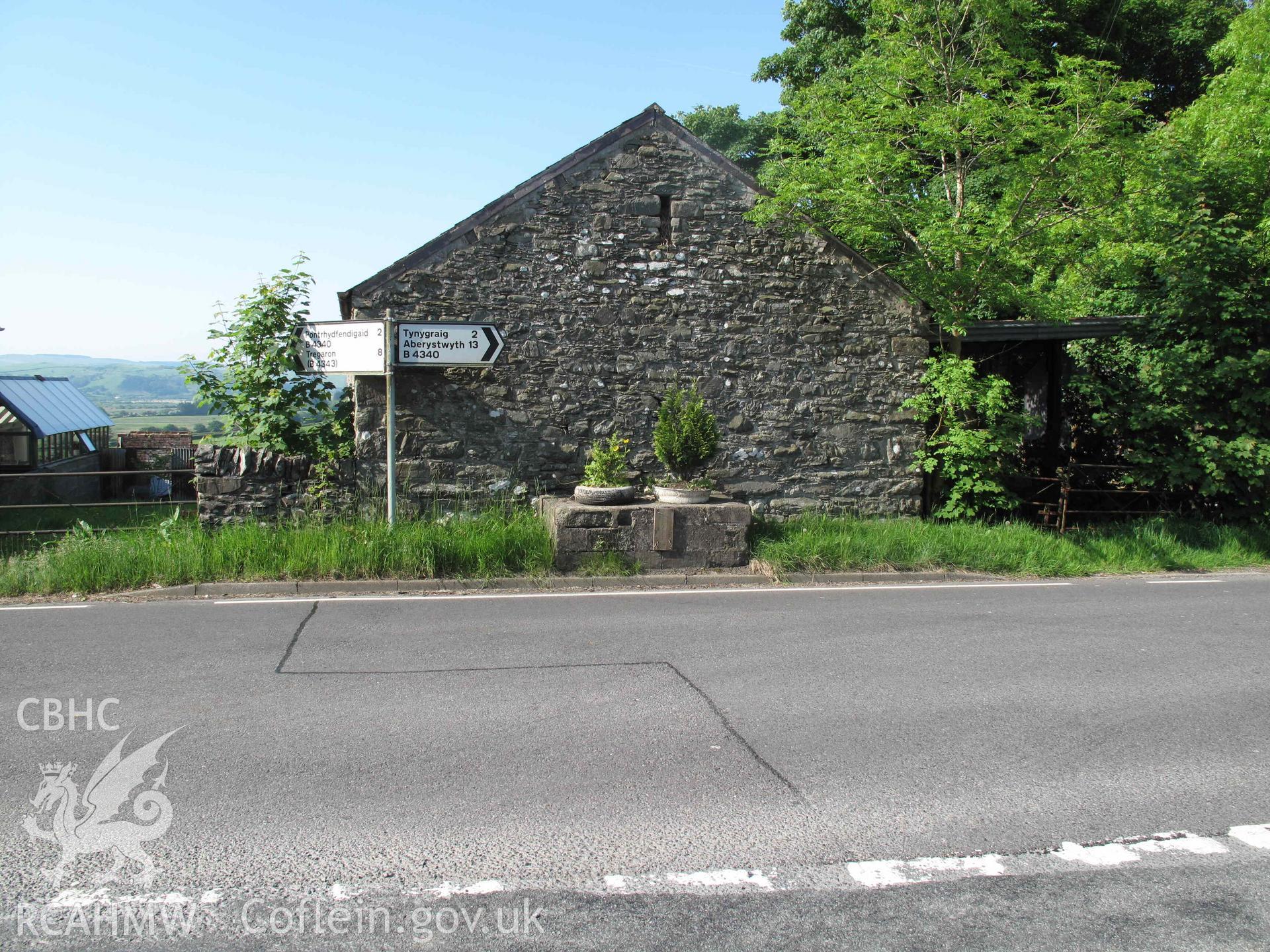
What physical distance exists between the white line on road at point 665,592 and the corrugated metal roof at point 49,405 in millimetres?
17335

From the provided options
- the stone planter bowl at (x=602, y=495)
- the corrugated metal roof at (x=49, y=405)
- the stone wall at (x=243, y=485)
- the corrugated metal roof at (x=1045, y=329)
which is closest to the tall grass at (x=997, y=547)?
the stone planter bowl at (x=602, y=495)

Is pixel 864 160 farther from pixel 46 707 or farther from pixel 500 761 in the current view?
pixel 46 707

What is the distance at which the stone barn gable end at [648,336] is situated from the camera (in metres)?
11.4

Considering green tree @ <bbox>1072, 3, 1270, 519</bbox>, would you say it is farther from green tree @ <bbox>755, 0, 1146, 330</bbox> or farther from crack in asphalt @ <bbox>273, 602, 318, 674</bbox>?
crack in asphalt @ <bbox>273, 602, 318, 674</bbox>

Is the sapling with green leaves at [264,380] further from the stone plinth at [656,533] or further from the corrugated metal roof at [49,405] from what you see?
the corrugated metal roof at [49,405]

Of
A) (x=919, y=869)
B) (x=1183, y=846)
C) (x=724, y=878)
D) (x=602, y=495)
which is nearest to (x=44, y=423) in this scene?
(x=602, y=495)

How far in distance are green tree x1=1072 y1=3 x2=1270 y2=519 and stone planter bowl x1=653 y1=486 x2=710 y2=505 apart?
6995 mm

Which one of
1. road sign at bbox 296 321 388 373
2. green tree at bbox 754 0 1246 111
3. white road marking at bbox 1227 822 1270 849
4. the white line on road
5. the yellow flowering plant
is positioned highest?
green tree at bbox 754 0 1246 111

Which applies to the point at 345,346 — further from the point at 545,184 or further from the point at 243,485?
the point at 545,184

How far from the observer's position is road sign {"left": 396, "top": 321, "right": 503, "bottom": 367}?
10.8 m

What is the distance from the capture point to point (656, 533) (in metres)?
10.1

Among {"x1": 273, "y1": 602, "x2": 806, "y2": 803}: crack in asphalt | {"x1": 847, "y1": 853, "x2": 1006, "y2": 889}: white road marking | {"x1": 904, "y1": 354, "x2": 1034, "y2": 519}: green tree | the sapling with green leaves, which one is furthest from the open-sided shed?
{"x1": 847, "y1": 853, "x2": 1006, "y2": 889}: white road marking

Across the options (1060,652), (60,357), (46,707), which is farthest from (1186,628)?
(60,357)

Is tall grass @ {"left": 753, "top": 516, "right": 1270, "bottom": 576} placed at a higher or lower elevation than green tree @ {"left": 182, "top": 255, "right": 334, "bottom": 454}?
lower
